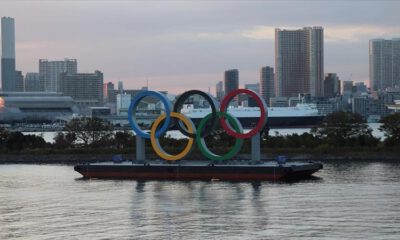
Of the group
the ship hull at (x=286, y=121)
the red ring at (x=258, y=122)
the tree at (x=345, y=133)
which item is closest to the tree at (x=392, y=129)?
the tree at (x=345, y=133)

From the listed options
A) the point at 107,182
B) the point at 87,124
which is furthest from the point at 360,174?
the point at 87,124

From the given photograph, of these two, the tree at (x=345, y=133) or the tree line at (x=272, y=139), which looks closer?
the tree line at (x=272, y=139)

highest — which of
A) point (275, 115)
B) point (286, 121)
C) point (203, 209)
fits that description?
point (275, 115)

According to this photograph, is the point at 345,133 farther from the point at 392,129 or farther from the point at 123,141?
the point at 123,141

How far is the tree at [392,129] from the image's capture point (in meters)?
68.9

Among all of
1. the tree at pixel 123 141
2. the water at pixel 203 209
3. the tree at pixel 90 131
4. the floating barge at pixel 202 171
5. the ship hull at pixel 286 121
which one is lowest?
the water at pixel 203 209

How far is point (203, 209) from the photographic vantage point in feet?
114

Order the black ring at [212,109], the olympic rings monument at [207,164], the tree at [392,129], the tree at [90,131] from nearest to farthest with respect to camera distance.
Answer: the olympic rings monument at [207,164] → the black ring at [212,109] → the tree at [392,129] → the tree at [90,131]

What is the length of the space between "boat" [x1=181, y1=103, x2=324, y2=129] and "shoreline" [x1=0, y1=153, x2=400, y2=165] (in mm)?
71074

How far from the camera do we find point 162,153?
5191 centimetres

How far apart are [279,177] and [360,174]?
5.79 metres

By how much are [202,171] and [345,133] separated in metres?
26.1

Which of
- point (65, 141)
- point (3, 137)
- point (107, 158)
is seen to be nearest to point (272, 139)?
point (107, 158)

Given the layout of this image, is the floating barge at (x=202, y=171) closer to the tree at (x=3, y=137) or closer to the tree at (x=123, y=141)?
the tree at (x=123, y=141)
